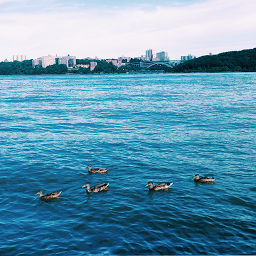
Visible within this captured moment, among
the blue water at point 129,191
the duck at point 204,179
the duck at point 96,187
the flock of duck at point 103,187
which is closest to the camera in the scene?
the blue water at point 129,191

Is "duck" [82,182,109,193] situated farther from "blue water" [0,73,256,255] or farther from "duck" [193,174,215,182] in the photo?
"duck" [193,174,215,182]

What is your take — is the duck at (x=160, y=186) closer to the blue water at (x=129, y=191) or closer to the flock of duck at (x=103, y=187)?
the flock of duck at (x=103, y=187)

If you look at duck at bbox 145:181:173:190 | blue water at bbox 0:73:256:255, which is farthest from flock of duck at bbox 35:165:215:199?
blue water at bbox 0:73:256:255

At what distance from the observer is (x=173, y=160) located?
17.6 m

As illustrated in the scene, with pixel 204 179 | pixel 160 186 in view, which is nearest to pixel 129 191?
pixel 160 186

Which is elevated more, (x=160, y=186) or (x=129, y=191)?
(x=160, y=186)

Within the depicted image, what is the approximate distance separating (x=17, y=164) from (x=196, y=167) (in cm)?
977

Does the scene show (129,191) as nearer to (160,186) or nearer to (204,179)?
(160,186)

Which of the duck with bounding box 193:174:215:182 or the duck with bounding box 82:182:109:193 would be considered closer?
the duck with bounding box 82:182:109:193

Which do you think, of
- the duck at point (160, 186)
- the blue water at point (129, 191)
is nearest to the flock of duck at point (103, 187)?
the duck at point (160, 186)

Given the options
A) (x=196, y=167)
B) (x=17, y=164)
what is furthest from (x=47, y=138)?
(x=196, y=167)

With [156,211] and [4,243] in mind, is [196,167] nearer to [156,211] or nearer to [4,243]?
[156,211]

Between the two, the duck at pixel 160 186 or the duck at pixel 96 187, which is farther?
the duck at pixel 96 187

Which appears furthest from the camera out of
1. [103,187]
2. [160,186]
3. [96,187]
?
[103,187]
